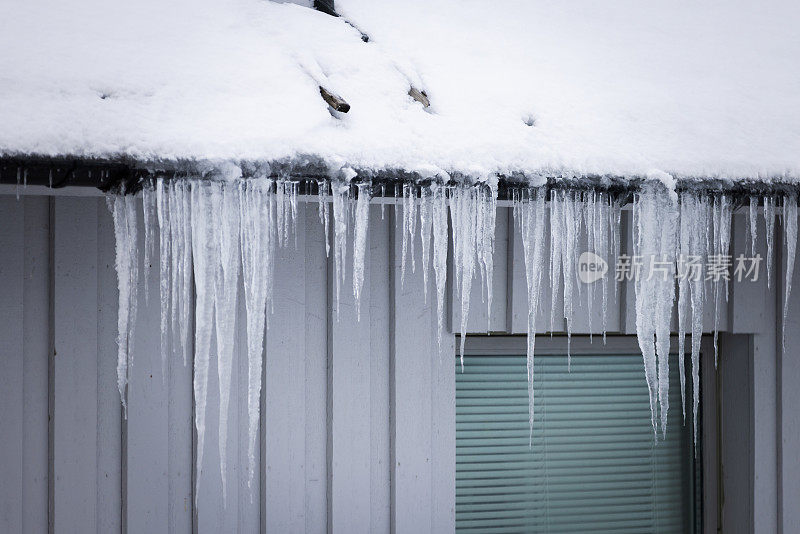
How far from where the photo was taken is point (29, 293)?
10.2 ft

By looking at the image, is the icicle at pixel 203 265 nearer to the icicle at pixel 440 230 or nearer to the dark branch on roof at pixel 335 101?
the dark branch on roof at pixel 335 101

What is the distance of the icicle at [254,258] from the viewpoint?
2488 mm

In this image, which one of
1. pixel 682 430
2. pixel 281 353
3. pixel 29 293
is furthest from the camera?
pixel 682 430

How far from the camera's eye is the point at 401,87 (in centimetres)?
276

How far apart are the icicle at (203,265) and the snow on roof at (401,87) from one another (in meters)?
0.20

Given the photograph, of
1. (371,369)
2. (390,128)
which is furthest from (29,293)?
(390,128)

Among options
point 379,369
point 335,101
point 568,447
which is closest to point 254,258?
point 335,101

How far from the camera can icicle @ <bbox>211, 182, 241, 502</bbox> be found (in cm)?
246

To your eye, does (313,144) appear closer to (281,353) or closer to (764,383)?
(281,353)

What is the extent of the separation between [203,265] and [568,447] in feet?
7.15

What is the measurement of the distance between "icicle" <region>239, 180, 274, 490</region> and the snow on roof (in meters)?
0.19

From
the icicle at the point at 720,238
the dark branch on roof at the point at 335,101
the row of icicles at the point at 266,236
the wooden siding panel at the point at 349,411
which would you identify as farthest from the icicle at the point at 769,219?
the wooden siding panel at the point at 349,411

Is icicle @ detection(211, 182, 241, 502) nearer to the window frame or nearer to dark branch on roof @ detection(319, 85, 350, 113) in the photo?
dark branch on roof @ detection(319, 85, 350, 113)

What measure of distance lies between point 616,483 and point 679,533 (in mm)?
446
